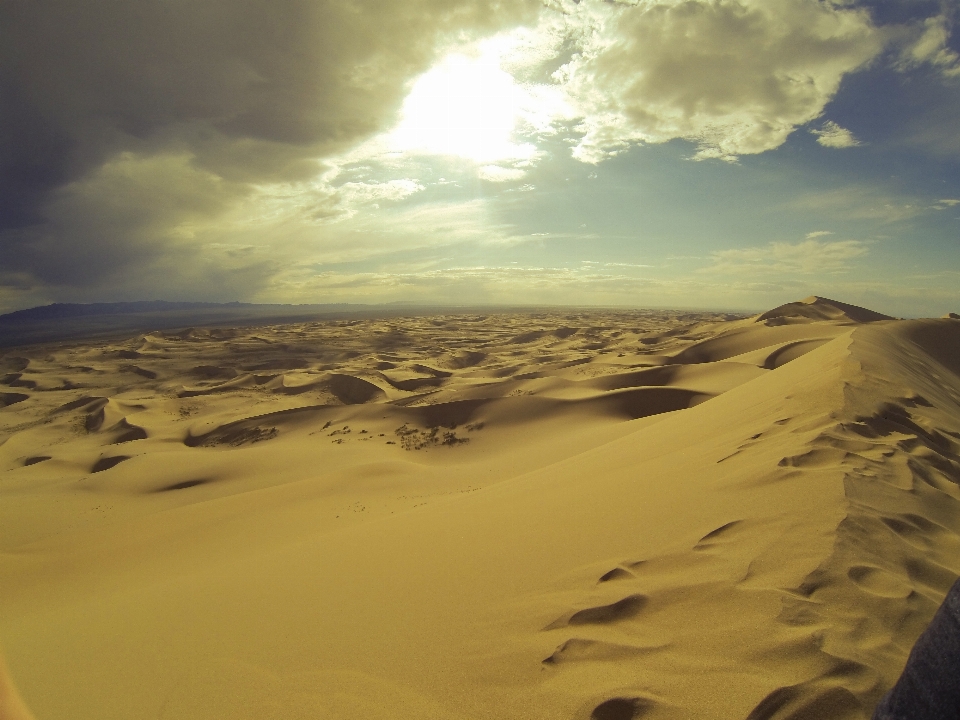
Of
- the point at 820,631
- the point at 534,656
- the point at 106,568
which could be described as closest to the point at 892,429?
the point at 820,631

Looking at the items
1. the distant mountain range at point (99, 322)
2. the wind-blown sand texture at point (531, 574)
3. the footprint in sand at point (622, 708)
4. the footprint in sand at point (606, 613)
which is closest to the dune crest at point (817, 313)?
the wind-blown sand texture at point (531, 574)

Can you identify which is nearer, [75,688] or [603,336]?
[75,688]

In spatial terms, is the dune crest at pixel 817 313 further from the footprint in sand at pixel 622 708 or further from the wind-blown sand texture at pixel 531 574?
the footprint in sand at pixel 622 708

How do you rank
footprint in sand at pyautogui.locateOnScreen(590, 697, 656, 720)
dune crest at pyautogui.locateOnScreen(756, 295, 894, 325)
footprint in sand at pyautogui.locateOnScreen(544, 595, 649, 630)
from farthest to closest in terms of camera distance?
dune crest at pyautogui.locateOnScreen(756, 295, 894, 325) < footprint in sand at pyautogui.locateOnScreen(544, 595, 649, 630) < footprint in sand at pyautogui.locateOnScreen(590, 697, 656, 720)

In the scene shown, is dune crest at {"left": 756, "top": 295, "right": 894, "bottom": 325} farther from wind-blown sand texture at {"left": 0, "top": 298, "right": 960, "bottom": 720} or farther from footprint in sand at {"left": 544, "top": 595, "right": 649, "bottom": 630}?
footprint in sand at {"left": 544, "top": 595, "right": 649, "bottom": 630}

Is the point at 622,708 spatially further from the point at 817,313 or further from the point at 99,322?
the point at 99,322

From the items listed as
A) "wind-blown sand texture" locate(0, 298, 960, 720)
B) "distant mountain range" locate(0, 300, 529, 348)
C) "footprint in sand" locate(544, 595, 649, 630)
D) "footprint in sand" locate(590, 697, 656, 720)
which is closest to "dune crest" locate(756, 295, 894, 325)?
"wind-blown sand texture" locate(0, 298, 960, 720)

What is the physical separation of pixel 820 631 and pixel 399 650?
205cm

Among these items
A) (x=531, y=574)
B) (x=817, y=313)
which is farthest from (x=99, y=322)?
(x=531, y=574)

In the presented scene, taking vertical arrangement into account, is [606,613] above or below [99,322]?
below

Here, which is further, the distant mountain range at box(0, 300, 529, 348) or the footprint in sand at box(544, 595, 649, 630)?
the distant mountain range at box(0, 300, 529, 348)

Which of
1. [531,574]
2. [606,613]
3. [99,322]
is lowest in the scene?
[531,574]

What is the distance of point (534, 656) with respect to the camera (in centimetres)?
237

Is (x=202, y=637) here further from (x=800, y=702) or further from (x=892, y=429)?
(x=892, y=429)
